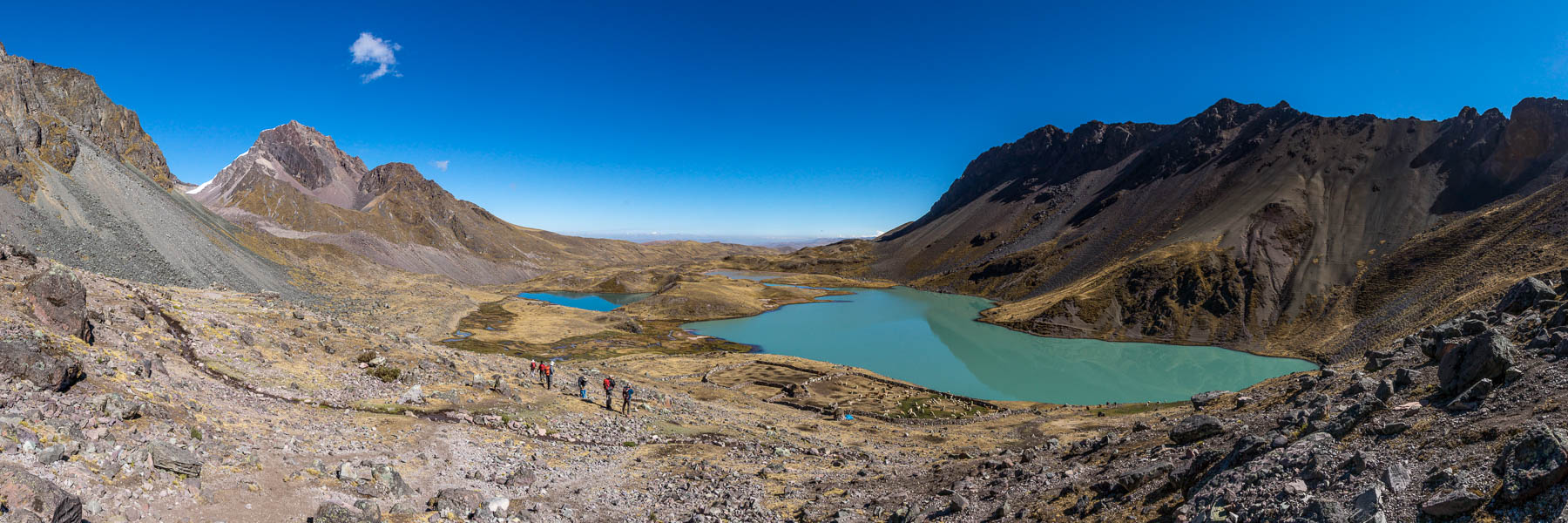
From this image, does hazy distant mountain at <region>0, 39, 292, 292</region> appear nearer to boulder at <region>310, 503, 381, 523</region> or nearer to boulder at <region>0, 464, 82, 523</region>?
boulder at <region>310, 503, 381, 523</region>

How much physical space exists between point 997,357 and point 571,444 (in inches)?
3289

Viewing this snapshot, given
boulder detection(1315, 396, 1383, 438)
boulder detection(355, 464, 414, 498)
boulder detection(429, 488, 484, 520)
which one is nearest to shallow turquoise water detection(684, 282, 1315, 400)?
boulder detection(1315, 396, 1383, 438)

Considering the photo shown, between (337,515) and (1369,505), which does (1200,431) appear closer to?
(1369,505)

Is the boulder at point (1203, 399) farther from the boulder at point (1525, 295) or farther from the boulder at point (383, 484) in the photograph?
the boulder at point (383, 484)

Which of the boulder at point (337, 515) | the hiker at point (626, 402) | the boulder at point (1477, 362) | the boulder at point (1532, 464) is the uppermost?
the boulder at point (1477, 362)

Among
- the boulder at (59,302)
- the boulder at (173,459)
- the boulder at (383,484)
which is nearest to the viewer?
the boulder at (173,459)

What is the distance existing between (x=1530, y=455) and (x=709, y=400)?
46986mm

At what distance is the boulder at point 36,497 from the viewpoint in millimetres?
9438

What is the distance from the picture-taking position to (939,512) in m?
19.8

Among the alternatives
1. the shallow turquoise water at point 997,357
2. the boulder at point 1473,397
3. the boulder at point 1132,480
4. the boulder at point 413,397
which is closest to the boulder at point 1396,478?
the boulder at point 1132,480

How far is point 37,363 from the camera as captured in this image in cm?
1497

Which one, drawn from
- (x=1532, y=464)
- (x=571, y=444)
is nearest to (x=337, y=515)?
(x=571, y=444)

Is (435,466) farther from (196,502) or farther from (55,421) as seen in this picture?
(55,421)

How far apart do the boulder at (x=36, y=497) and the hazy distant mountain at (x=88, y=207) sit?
6440 cm
